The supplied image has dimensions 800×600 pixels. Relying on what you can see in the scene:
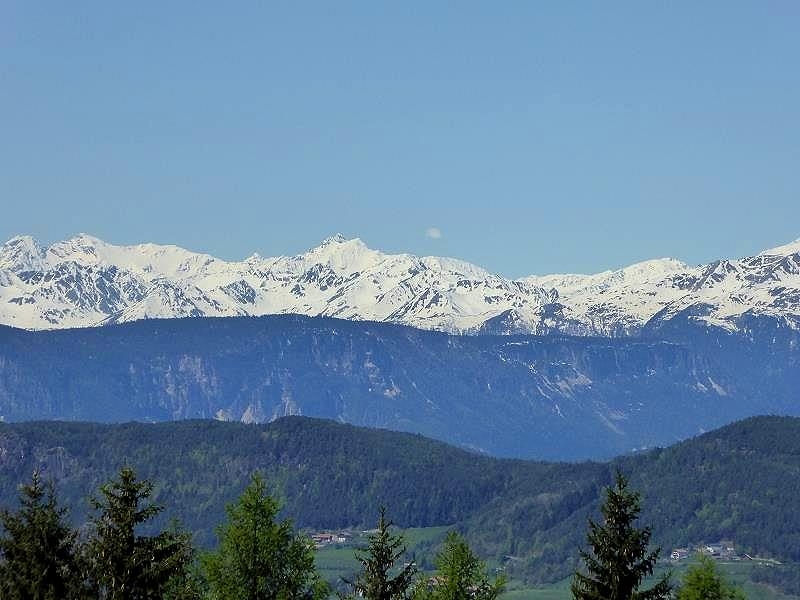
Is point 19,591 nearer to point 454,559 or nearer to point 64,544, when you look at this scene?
point 64,544

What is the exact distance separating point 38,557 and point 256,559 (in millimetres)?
9173

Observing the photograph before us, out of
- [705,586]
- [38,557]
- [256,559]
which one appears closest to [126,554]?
[256,559]

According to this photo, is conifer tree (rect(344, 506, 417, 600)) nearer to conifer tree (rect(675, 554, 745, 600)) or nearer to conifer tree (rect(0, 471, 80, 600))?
conifer tree (rect(0, 471, 80, 600))

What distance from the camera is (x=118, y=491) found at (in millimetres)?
59469

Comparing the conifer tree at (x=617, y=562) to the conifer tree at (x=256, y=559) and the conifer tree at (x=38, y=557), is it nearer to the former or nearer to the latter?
the conifer tree at (x=256, y=559)

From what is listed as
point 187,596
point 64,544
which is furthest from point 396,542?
point 64,544

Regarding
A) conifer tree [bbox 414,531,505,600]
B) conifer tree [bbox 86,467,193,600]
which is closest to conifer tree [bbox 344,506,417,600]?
conifer tree [bbox 414,531,505,600]

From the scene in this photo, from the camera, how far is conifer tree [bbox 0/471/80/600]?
6488cm

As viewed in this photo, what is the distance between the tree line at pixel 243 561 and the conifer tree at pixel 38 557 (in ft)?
0.14

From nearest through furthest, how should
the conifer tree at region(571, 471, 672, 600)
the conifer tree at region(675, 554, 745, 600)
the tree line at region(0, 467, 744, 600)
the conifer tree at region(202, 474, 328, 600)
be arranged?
the tree line at region(0, 467, 744, 600), the conifer tree at region(571, 471, 672, 600), the conifer tree at region(202, 474, 328, 600), the conifer tree at region(675, 554, 745, 600)

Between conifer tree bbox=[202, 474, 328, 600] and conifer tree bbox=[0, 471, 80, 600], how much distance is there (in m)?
6.01

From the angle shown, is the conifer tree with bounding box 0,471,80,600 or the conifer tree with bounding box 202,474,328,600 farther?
the conifer tree with bounding box 0,471,80,600

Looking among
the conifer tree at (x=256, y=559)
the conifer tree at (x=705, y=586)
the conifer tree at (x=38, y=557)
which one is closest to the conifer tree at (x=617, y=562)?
the conifer tree at (x=705, y=586)

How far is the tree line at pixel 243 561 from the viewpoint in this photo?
190 ft
